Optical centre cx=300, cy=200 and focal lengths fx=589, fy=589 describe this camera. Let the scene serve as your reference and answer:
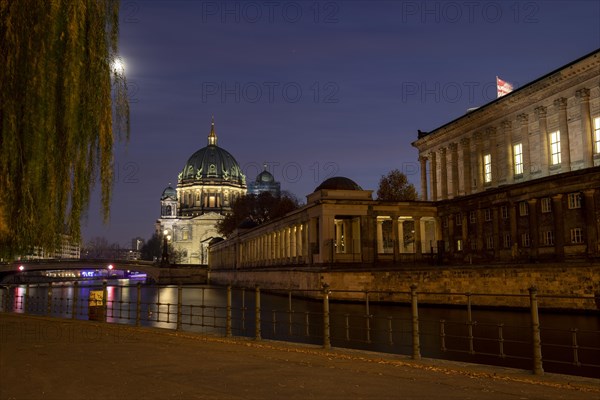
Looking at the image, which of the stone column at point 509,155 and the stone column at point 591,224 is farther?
the stone column at point 509,155

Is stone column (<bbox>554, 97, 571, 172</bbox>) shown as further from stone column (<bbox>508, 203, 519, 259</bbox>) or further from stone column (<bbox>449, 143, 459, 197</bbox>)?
stone column (<bbox>449, 143, 459, 197</bbox>)

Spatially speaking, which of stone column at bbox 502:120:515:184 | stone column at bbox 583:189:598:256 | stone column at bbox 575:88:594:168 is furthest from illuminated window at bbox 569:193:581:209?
stone column at bbox 502:120:515:184

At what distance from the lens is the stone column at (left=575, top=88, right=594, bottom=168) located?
47969mm

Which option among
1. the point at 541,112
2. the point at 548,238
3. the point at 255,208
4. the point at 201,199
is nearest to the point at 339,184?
the point at 541,112

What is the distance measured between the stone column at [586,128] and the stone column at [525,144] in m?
7.75

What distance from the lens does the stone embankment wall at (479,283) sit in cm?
3294

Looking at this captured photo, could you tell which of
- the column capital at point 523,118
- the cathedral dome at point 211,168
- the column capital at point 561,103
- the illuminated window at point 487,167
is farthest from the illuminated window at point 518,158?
the cathedral dome at point 211,168

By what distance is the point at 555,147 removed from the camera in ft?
175

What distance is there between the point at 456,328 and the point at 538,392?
20.2 meters

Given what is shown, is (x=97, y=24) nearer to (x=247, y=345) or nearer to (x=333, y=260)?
(x=247, y=345)

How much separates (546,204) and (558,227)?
11.0ft

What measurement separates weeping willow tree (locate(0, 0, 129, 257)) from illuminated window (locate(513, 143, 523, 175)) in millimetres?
51775

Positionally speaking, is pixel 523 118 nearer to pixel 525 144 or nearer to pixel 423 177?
pixel 525 144

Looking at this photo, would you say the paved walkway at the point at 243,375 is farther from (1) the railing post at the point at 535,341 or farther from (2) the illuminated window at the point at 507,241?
(2) the illuminated window at the point at 507,241
